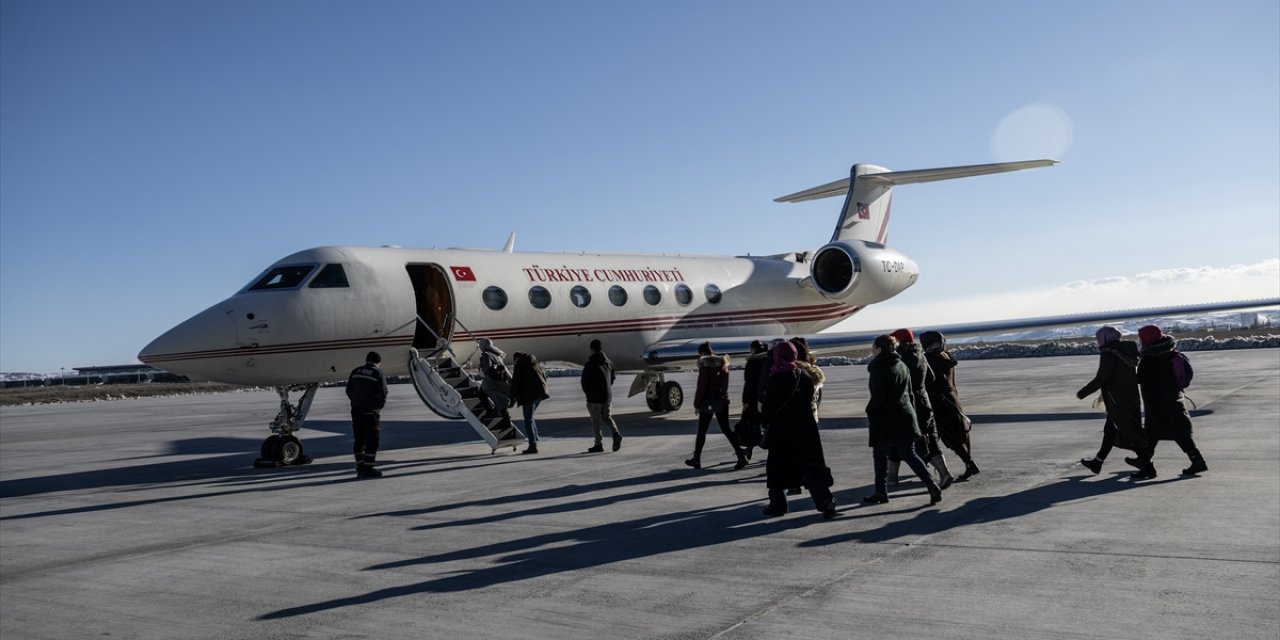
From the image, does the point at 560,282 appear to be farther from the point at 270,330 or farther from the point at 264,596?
the point at 264,596

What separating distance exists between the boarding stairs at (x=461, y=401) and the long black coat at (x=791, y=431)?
256 inches

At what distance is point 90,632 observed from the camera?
539 cm

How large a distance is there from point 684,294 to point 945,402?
439 inches

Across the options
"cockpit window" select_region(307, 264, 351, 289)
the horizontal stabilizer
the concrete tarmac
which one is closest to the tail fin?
the horizontal stabilizer

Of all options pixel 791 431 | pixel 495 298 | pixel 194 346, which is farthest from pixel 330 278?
pixel 791 431

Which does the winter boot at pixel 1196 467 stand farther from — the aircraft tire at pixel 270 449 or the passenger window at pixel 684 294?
the passenger window at pixel 684 294

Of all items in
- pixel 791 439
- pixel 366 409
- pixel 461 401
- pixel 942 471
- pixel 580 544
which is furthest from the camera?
pixel 461 401

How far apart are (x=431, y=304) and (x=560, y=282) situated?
2.54 meters

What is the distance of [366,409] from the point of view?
1193 cm

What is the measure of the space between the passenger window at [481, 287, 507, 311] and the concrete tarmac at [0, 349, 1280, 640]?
376 centimetres

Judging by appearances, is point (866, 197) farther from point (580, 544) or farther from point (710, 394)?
point (580, 544)

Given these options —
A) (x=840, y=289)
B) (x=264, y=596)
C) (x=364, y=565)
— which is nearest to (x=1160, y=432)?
(x=364, y=565)

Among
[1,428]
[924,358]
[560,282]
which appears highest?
[560,282]

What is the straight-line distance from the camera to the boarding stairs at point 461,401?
14070 mm
